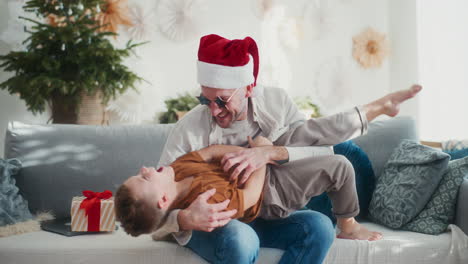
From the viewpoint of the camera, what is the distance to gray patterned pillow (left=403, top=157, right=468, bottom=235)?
6.97 feet

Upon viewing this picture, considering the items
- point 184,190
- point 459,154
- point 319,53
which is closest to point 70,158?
point 184,190

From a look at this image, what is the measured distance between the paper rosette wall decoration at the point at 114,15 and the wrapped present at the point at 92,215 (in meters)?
2.15

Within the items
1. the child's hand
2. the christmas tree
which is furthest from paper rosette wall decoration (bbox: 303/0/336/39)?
the child's hand

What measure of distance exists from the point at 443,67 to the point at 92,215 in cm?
327

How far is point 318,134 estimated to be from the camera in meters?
1.96

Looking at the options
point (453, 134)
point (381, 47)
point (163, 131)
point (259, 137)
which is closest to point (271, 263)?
point (259, 137)

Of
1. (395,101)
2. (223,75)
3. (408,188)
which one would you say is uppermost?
(223,75)

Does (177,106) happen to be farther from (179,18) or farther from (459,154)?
(459,154)

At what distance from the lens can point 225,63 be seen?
71.8 inches

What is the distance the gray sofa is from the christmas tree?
35.5 inches

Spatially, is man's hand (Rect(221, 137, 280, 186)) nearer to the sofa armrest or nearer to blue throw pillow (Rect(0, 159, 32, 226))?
the sofa armrest

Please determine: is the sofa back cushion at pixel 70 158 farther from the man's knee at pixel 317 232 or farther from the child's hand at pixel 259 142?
the man's knee at pixel 317 232

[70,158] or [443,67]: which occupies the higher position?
[443,67]

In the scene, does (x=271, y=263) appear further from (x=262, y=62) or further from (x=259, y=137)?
(x=262, y=62)
